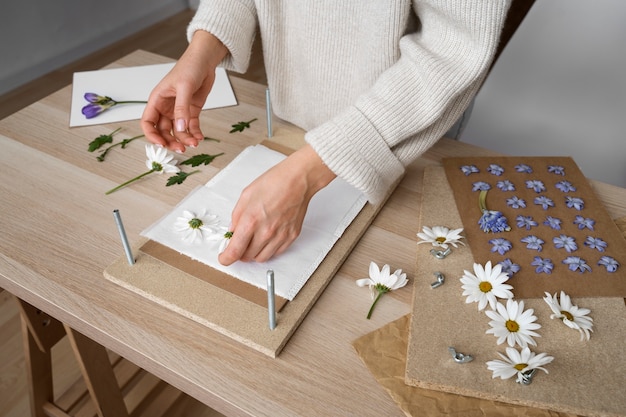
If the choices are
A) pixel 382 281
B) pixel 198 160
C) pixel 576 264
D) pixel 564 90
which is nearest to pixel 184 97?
pixel 198 160

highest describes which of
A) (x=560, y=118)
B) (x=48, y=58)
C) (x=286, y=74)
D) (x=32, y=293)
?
(x=286, y=74)

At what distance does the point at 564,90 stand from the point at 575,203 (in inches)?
39.6

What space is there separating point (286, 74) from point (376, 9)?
26cm

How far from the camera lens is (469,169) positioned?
2.74 ft

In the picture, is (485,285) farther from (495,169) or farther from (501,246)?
(495,169)

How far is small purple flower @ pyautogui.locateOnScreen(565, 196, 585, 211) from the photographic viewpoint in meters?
0.76

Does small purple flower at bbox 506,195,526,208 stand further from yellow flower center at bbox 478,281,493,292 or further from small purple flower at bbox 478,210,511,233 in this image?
yellow flower center at bbox 478,281,493,292

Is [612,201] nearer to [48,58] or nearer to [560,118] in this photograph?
[560,118]

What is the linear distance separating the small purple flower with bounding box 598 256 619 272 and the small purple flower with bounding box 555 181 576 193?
0.50ft

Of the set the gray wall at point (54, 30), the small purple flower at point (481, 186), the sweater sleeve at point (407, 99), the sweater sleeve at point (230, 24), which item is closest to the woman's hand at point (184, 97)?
the sweater sleeve at point (230, 24)

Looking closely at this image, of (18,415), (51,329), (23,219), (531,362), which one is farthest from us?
(18,415)

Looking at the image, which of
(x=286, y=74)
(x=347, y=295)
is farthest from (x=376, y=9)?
(x=347, y=295)

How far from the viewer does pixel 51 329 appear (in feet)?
3.42

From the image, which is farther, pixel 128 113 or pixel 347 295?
pixel 128 113
